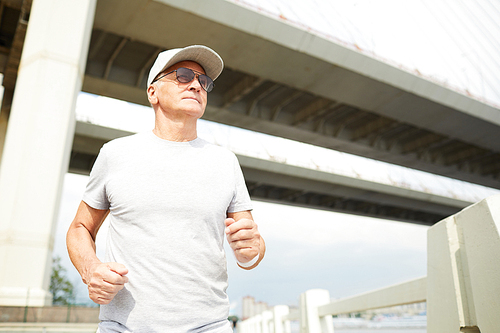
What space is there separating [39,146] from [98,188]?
6434 mm

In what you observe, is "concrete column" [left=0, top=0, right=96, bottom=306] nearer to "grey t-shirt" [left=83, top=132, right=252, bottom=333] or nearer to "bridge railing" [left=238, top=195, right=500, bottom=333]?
"grey t-shirt" [left=83, top=132, right=252, bottom=333]

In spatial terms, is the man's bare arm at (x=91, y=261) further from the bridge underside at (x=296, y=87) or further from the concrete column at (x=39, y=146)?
the bridge underside at (x=296, y=87)

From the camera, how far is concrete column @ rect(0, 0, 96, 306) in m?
6.96

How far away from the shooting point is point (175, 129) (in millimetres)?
2014

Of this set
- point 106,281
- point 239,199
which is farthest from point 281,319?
point 106,281

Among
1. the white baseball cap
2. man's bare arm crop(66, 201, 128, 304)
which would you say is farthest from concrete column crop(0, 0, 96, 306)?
the white baseball cap

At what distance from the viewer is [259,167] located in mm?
22938

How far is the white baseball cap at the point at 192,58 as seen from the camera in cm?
204

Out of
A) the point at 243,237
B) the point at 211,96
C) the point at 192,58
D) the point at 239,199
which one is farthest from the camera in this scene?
the point at 211,96

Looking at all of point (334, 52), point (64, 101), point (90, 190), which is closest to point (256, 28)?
point (334, 52)

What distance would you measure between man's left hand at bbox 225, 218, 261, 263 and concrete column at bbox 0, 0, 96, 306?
6181mm

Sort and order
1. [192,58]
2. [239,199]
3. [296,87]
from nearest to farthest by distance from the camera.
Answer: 1. [239,199]
2. [192,58]
3. [296,87]

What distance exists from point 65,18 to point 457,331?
898 cm

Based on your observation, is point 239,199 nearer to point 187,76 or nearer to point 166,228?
point 166,228
